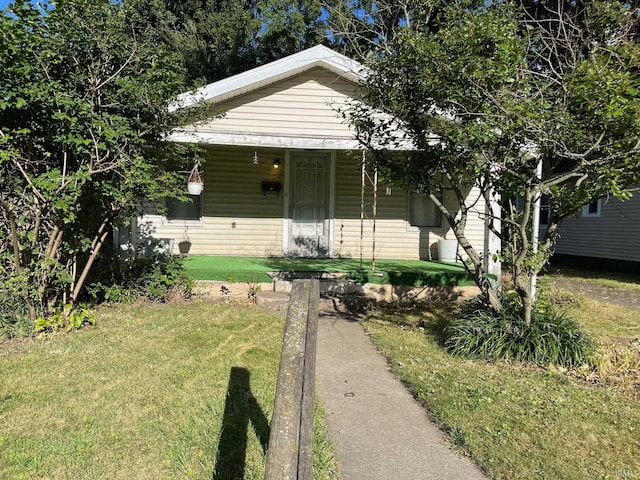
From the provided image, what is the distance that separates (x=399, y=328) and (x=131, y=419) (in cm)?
402

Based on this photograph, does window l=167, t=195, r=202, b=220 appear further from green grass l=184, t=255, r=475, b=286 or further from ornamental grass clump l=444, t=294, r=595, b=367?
ornamental grass clump l=444, t=294, r=595, b=367

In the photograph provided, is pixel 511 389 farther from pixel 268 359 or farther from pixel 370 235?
pixel 370 235

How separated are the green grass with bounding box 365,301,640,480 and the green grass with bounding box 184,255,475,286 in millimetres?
2573

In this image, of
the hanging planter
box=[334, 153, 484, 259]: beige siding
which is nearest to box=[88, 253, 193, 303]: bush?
the hanging planter

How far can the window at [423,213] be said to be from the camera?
10.6 meters

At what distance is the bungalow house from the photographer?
9.26 m

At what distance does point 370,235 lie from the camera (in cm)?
1046

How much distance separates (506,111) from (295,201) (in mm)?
6782

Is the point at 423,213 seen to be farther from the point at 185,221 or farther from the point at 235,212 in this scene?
the point at 185,221

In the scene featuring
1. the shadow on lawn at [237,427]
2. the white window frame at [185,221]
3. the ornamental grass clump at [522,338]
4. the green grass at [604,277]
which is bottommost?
the shadow on lawn at [237,427]

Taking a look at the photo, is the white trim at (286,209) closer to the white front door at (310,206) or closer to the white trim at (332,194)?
the white front door at (310,206)

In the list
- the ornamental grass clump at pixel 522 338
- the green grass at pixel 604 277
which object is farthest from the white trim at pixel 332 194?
the ornamental grass clump at pixel 522 338

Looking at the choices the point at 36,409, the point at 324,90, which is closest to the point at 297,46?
the point at 324,90

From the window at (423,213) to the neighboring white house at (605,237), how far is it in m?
4.58
